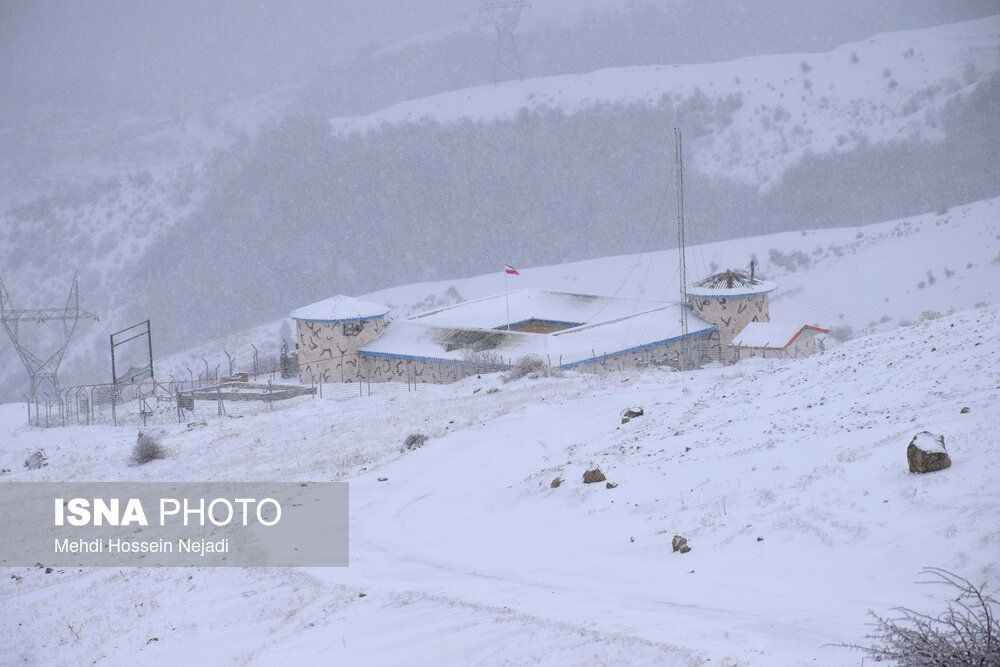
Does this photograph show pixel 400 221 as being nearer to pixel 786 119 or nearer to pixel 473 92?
pixel 473 92

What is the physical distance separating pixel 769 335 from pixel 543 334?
9401 millimetres

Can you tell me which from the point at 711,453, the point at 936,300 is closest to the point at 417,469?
the point at 711,453

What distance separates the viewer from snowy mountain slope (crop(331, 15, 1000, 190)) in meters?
91.6

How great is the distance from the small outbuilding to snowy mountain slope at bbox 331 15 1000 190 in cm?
5973

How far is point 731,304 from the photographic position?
40.5m

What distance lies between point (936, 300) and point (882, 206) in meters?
39.4

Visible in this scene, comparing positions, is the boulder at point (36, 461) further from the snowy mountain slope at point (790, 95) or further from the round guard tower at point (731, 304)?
the snowy mountain slope at point (790, 95)

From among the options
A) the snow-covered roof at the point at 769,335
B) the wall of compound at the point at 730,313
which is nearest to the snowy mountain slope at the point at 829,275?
the snow-covered roof at the point at 769,335

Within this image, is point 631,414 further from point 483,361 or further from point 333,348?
point 333,348

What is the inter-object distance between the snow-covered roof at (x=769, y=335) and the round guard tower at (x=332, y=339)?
16.4m

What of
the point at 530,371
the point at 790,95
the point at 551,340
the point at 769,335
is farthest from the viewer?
the point at 790,95

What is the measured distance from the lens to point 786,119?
98.5 m

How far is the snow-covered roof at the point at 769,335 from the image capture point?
121ft

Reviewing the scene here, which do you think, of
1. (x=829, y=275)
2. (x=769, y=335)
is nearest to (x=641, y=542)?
(x=769, y=335)
